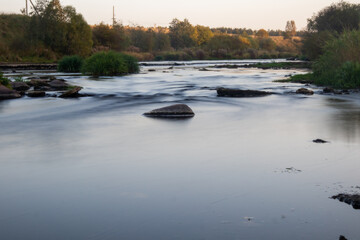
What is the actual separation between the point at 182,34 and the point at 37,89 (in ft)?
303

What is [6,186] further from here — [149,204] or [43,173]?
[149,204]

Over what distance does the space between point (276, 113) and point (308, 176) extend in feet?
25.1

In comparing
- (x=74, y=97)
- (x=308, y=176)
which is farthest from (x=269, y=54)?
(x=308, y=176)

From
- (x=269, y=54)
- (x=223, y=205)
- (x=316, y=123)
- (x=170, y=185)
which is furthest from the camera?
(x=269, y=54)

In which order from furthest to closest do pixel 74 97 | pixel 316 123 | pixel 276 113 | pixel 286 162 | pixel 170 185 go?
pixel 74 97 → pixel 276 113 → pixel 316 123 → pixel 286 162 → pixel 170 185

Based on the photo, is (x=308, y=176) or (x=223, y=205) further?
(x=308, y=176)

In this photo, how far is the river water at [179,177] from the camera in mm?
4434

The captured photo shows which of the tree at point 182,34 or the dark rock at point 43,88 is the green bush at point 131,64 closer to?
the dark rock at point 43,88

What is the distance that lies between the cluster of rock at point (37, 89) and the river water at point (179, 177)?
634 centimetres

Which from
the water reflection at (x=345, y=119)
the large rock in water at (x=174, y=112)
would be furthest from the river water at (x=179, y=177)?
the large rock in water at (x=174, y=112)

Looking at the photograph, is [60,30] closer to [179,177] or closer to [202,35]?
[179,177]

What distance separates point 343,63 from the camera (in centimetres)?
2122

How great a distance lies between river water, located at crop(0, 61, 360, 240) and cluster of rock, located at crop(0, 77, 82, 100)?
6.34 m

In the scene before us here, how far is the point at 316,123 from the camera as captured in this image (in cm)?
1153
